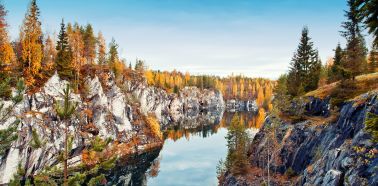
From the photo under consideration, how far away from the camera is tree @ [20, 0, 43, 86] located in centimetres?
5820

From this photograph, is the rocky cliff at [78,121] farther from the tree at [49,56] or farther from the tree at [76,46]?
the tree at [76,46]

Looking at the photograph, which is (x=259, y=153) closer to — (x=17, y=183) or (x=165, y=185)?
(x=165, y=185)

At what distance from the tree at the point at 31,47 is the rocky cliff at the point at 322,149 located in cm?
4626

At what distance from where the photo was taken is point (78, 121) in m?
66.1

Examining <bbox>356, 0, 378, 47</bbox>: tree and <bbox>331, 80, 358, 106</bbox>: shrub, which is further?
<bbox>331, 80, 358, 106</bbox>: shrub

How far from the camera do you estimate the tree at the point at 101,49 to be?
90438 millimetres

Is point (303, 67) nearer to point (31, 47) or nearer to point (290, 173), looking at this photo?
point (290, 173)

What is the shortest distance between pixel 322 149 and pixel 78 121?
54.3 meters

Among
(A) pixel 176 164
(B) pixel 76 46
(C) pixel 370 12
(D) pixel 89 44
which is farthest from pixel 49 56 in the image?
(C) pixel 370 12

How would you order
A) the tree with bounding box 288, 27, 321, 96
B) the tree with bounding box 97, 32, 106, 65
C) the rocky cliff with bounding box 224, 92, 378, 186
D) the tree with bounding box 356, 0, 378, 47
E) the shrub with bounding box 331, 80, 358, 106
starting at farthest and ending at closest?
the tree with bounding box 97, 32, 106, 65 < the tree with bounding box 288, 27, 321, 96 < the shrub with bounding box 331, 80, 358, 106 < the rocky cliff with bounding box 224, 92, 378, 186 < the tree with bounding box 356, 0, 378, 47

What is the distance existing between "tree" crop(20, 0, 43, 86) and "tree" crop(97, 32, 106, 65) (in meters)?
27.2

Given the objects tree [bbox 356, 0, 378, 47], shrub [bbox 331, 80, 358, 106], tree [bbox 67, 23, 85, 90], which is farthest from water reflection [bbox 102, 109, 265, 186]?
tree [bbox 356, 0, 378, 47]

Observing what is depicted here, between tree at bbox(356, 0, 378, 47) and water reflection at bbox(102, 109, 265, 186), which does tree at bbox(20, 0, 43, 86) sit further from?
tree at bbox(356, 0, 378, 47)

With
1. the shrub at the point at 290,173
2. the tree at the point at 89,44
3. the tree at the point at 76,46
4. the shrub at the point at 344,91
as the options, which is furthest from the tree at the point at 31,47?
the shrub at the point at 344,91
